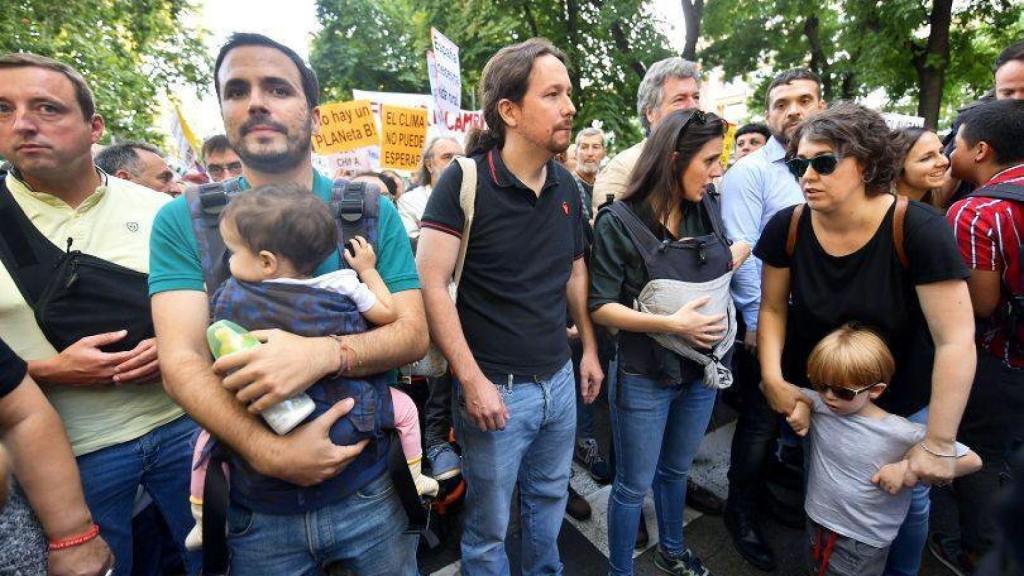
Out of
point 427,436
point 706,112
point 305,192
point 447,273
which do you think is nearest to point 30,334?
point 305,192

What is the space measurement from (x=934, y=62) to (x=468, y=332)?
39.9ft

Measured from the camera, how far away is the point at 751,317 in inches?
109

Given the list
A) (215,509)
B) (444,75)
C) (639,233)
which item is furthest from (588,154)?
(215,509)

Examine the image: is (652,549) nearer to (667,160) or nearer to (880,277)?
(880,277)

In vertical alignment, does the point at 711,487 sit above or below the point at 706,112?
below

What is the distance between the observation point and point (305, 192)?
4.49 feet

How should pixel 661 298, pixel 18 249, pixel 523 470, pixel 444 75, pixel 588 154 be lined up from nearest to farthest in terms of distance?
pixel 18 249 → pixel 661 298 → pixel 523 470 → pixel 588 154 → pixel 444 75

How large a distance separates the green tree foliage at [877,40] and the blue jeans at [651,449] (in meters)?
10.5

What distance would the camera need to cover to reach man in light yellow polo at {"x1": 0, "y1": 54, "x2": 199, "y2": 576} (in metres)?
1.73

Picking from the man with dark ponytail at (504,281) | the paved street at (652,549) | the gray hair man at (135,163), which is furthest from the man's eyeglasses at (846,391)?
the gray hair man at (135,163)

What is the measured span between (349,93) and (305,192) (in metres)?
21.8

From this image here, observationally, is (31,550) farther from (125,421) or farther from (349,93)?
(349,93)

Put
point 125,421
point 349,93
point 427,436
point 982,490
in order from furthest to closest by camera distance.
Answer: point 349,93
point 427,436
point 982,490
point 125,421

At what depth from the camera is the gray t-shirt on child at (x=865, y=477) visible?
189cm
